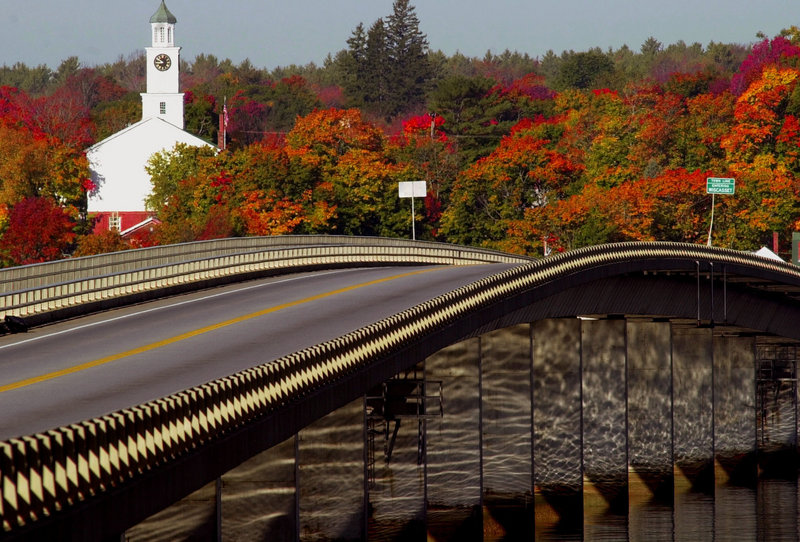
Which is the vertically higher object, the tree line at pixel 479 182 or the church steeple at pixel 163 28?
the church steeple at pixel 163 28

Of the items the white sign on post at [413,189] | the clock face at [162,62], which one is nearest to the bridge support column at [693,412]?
the white sign on post at [413,189]

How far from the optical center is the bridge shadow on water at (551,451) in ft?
107

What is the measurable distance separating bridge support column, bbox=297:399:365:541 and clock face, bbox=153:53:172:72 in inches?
4820

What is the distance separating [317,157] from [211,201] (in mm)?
10301

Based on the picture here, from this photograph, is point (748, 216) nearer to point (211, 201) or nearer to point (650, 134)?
point (650, 134)

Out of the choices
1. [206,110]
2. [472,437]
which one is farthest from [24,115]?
[472,437]

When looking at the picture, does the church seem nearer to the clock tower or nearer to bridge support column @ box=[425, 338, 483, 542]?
the clock tower

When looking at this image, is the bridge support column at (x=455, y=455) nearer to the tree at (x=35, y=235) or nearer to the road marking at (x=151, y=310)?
the road marking at (x=151, y=310)

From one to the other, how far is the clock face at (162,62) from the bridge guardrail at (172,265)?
78784 millimetres

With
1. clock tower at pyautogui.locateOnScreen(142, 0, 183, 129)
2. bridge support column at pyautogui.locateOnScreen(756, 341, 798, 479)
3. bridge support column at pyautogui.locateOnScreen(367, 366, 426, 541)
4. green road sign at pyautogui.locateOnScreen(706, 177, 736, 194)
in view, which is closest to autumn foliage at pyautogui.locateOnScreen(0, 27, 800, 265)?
clock tower at pyautogui.locateOnScreen(142, 0, 183, 129)

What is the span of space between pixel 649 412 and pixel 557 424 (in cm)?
776

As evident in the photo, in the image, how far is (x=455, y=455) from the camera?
43125 mm

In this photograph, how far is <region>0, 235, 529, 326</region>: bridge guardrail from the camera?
41.4 meters

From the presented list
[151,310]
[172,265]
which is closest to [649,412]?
[172,265]
